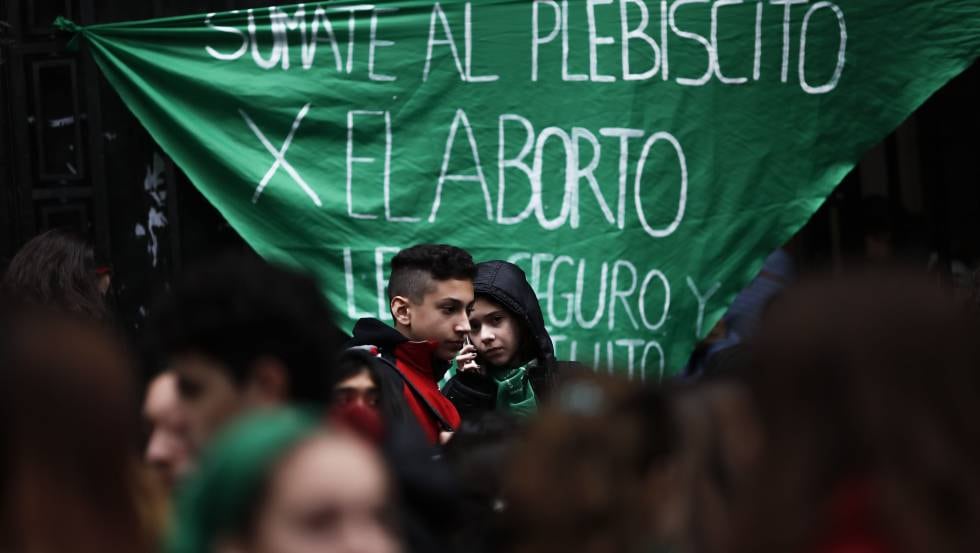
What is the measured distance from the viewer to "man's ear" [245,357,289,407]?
108 inches

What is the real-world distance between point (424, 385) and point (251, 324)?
2022 millimetres

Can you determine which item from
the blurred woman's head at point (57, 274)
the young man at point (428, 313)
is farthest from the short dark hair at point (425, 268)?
the blurred woman's head at point (57, 274)

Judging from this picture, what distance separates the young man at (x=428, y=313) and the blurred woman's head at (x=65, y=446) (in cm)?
244

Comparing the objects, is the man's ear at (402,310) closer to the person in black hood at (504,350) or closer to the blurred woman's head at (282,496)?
the person in black hood at (504,350)

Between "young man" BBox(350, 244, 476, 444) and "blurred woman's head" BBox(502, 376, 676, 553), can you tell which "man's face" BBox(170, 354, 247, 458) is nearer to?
"blurred woman's head" BBox(502, 376, 676, 553)

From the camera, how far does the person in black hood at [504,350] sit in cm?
526

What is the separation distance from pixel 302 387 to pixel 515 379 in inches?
98.1

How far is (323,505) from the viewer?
201cm

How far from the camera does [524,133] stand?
5.70 meters

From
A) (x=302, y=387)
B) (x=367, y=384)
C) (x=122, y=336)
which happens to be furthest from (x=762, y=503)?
(x=122, y=336)

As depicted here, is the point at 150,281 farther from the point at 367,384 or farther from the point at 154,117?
the point at 367,384

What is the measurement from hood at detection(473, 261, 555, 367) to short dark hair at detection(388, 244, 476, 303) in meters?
0.09

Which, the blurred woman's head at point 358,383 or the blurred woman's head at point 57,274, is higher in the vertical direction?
the blurred woman's head at point 57,274

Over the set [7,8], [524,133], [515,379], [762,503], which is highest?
[7,8]
